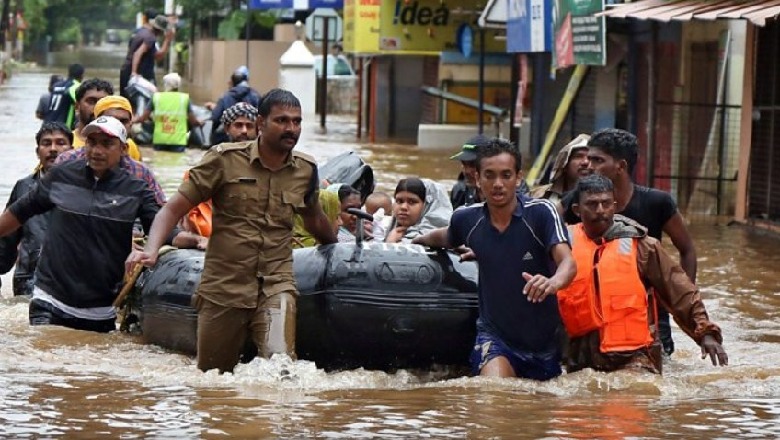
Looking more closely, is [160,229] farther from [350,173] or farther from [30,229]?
[350,173]

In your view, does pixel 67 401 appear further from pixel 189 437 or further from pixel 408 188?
pixel 408 188

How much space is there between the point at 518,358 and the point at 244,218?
149cm

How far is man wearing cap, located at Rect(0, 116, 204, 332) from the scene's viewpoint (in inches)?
362

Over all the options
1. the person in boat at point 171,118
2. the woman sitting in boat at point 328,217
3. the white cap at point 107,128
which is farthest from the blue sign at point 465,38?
the white cap at point 107,128

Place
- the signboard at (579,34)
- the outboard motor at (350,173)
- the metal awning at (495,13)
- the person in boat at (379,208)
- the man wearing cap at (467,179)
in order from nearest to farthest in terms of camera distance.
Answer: the man wearing cap at (467,179) < the person in boat at (379,208) < the outboard motor at (350,173) < the signboard at (579,34) < the metal awning at (495,13)

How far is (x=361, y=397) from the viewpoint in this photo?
8195 millimetres

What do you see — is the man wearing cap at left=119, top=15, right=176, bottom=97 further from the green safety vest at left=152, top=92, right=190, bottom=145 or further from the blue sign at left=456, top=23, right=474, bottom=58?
the blue sign at left=456, top=23, right=474, bottom=58

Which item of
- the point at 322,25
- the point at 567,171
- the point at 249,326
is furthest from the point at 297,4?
the point at 249,326

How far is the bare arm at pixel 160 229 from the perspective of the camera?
309 inches

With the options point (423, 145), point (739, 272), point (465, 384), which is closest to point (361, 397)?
point (465, 384)

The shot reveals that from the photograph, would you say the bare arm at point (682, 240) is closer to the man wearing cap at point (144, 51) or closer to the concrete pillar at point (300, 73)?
the man wearing cap at point (144, 51)

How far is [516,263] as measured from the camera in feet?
26.2

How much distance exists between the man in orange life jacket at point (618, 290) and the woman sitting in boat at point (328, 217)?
188cm

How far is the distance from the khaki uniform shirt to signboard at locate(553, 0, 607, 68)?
1162 centimetres
